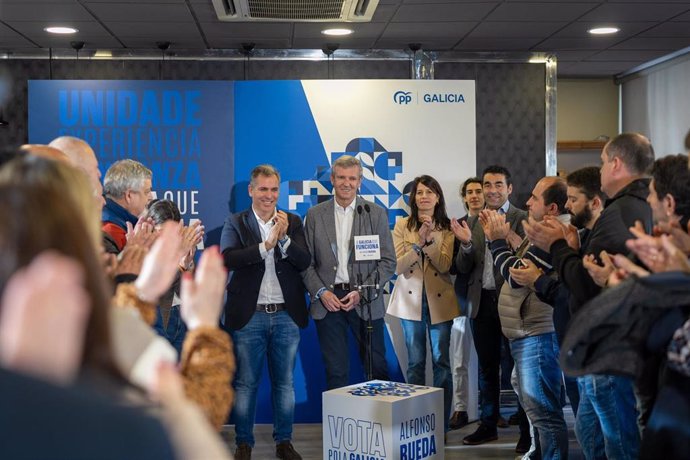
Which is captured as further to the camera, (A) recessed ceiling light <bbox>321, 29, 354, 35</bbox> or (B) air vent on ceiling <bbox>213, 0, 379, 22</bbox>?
(A) recessed ceiling light <bbox>321, 29, 354, 35</bbox>

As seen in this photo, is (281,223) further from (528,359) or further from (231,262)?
(528,359)

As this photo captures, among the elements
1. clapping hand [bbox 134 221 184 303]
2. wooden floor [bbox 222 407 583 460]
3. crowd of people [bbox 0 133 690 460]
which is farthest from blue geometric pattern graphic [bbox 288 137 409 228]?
clapping hand [bbox 134 221 184 303]

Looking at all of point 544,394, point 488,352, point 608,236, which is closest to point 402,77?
point 488,352

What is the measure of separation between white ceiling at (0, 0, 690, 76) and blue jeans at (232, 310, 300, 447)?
209cm

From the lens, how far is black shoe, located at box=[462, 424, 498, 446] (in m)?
5.23

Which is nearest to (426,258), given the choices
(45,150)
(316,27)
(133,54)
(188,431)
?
(316,27)

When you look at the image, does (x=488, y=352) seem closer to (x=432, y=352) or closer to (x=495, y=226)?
(x=432, y=352)

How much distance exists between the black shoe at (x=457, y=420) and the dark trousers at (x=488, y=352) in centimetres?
33

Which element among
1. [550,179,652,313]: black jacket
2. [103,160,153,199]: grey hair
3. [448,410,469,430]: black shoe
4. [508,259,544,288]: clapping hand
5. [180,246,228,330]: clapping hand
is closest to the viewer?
[180,246,228,330]: clapping hand

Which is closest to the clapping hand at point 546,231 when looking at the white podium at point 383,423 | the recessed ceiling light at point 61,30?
the white podium at point 383,423

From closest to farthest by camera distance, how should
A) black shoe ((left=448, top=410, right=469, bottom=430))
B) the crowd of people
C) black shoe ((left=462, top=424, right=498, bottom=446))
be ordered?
the crowd of people < black shoe ((left=462, top=424, right=498, bottom=446)) < black shoe ((left=448, top=410, right=469, bottom=430))

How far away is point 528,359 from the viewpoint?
13.6 ft

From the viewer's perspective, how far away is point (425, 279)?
542 cm

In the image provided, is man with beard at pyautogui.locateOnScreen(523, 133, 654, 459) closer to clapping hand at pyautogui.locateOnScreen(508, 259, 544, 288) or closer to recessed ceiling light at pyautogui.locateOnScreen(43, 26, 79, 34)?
clapping hand at pyautogui.locateOnScreen(508, 259, 544, 288)
